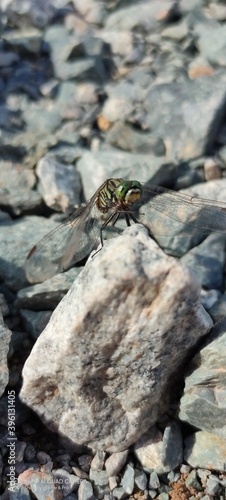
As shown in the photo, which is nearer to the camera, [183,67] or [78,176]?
[78,176]

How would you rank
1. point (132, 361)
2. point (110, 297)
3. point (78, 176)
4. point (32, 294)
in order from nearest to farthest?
point (110, 297)
point (132, 361)
point (32, 294)
point (78, 176)

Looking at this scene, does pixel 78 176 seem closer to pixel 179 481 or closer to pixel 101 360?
pixel 101 360

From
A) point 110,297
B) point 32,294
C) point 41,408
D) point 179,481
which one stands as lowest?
point 179,481

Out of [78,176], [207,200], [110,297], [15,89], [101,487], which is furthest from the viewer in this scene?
[15,89]

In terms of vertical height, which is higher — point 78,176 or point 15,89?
point 15,89

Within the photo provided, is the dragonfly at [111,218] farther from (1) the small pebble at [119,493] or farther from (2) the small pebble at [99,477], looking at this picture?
(1) the small pebble at [119,493]

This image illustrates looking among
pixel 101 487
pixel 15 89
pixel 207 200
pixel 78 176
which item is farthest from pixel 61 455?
pixel 15 89

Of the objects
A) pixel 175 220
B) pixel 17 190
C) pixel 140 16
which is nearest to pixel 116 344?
pixel 175 220

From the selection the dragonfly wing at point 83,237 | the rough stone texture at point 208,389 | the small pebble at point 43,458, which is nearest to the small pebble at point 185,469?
the rough stone texture at point 208,389
